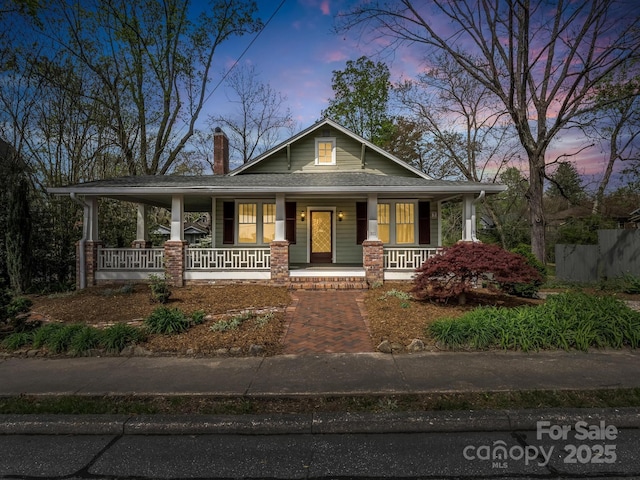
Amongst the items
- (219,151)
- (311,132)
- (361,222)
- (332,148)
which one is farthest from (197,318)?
(219,151)

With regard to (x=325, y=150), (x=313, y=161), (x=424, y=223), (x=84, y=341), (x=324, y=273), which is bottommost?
(x=84, y=341)

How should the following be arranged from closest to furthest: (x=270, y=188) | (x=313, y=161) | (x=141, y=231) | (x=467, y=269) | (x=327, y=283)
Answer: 1. (x=467, y=269)
2. (x=327, y=283)
3. (x=270, y=188)
4. (x=141, y=231)
5. (x=313, y=161)

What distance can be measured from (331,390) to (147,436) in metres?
1.88

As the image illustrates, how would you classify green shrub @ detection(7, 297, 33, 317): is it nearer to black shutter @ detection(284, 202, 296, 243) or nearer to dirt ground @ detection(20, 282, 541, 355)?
dirt ground @ detection(20, 282, 541, 355)

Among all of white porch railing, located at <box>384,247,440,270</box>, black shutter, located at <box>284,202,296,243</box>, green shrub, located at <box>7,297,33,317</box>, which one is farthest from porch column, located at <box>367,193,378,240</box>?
green shrub, located at <box>7,297,33,317</box>

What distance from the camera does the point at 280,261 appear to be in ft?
36.8

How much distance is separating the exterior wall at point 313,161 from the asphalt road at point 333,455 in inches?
487

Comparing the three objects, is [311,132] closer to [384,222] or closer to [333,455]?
[384,222]

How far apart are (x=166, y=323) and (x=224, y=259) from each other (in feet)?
18.1

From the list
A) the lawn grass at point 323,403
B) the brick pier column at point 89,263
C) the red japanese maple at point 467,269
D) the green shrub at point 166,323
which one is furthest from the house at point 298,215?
the lawn grass at point 323,403

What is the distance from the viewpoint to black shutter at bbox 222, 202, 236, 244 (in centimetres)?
1395

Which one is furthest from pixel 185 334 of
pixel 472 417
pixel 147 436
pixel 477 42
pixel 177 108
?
pixel 177 108

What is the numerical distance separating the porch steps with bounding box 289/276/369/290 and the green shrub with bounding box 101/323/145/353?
217 inches

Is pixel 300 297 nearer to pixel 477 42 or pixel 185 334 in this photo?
pixel 185 334
